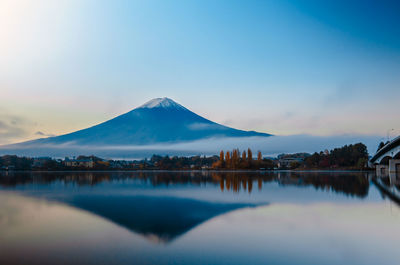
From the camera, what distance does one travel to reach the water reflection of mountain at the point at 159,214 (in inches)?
350

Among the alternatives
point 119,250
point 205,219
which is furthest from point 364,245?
point 119,250

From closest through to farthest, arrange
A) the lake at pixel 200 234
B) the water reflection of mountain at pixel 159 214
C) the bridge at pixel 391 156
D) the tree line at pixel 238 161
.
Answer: the lake at pixel 200 234 < the water reflection of mountain at pixel 159 214 < the bridge at pixel 391 156 < the tree line at pixel 238 161

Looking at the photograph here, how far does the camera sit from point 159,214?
11.7 meters

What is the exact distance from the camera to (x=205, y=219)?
10.7 meters

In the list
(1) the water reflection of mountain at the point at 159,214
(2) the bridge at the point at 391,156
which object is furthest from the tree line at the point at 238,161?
(1) the water reflection of mountain at the point at 159,214

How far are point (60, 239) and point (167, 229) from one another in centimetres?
263

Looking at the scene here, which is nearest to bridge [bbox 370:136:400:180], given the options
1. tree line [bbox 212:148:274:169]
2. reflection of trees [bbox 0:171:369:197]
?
reflection of trees [bbox 0:171:369:197]

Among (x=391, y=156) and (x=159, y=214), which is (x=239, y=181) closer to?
(x=159, y=214)

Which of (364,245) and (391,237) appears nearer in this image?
(364,245)

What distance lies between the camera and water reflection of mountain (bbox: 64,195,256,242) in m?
8.89

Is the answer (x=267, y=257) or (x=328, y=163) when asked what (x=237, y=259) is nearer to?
(x=267, y=257)

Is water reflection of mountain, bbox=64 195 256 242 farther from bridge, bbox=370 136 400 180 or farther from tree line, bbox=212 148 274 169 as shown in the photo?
tree line, bbox=212 148 274 169

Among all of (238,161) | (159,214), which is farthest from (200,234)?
(238,161)

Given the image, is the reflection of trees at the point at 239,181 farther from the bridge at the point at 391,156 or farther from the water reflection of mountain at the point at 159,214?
the water reflection of mountain at the point at 159,214
